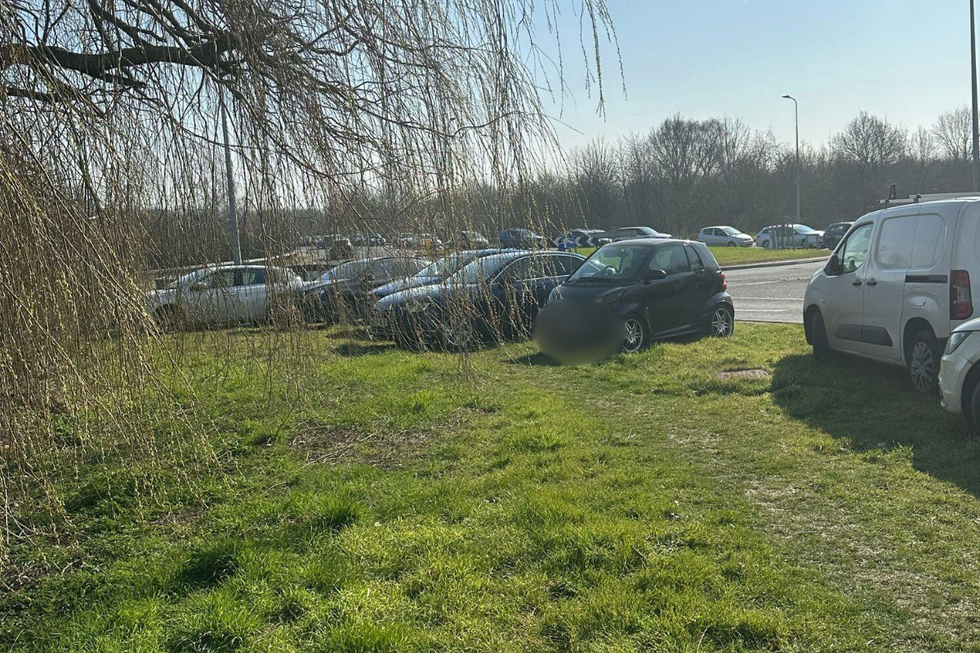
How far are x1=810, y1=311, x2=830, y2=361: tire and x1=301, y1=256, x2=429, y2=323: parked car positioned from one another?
22.1 feet

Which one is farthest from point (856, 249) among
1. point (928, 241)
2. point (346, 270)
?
point (346, 270)

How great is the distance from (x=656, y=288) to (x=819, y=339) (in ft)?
7.83

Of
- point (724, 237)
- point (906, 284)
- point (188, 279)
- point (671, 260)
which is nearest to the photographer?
point (188, 279)

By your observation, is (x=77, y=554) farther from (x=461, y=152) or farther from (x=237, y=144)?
(x=461, y=152)

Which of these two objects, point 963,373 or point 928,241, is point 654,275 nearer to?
point 928,241

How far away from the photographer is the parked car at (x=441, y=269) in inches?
156

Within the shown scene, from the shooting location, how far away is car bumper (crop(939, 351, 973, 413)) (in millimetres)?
5812

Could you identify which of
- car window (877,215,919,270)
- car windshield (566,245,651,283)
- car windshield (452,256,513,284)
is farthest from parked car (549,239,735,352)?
car windshield (452,256,513,284)

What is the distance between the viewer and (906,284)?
24.7 feet

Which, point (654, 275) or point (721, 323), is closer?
point (654, 275)

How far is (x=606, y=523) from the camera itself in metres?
4.29

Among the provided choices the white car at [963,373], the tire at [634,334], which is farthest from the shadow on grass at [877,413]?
the tire at [634,334]

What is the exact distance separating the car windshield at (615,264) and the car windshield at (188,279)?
23.1 feet

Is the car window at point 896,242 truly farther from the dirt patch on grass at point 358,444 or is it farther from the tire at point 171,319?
the tire at point 171,319
